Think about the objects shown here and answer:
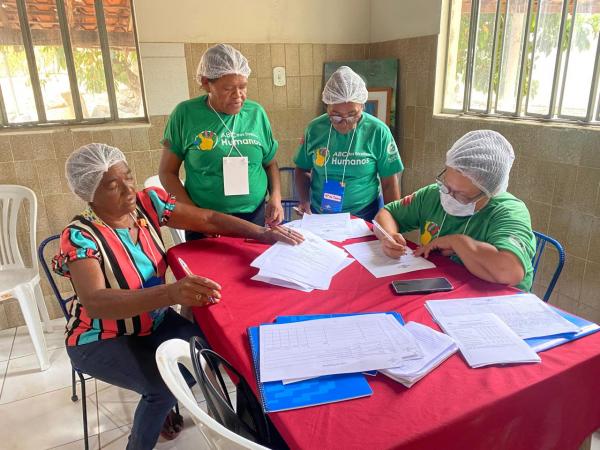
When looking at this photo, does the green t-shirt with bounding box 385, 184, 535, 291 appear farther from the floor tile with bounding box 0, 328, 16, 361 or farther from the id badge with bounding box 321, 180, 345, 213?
the floor tile with bounding box 0, 328, 16, 361

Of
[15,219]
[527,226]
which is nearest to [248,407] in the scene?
[527,226]

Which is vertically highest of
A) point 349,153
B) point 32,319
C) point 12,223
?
point 349,153

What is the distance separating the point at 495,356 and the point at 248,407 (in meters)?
0.65

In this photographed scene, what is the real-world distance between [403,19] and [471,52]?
2.10 ft

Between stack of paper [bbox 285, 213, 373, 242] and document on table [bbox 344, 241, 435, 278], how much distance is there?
0.13m

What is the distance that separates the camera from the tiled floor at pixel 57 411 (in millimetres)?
1994

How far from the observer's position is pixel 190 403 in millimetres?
793

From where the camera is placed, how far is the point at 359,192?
91.9 inches

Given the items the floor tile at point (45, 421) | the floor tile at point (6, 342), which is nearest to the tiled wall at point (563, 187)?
the floor tile at point (45, 421)

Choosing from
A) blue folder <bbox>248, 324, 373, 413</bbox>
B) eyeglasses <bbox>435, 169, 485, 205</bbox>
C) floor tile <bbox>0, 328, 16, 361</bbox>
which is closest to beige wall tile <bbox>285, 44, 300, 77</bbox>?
eyeglasses <bbox>435, 169, 485, 205</bbox>

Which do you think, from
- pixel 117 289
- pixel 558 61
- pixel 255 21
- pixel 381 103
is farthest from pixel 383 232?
pixel 255 21

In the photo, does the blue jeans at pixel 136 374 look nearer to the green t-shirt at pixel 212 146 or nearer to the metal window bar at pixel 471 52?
the green t-shirt at pixel 212 146

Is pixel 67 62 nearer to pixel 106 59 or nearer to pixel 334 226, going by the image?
pixel 106 59

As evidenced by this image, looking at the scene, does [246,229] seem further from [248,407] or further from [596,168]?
[596,168]
